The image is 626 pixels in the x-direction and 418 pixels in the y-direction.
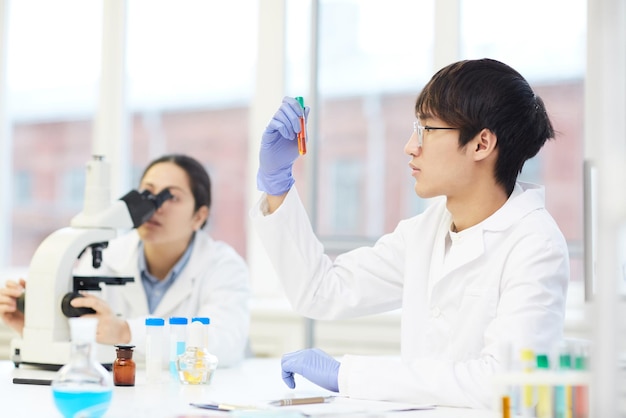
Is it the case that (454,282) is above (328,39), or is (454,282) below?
below

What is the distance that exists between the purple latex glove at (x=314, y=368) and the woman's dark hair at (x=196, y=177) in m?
1.05

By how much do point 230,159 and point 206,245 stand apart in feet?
6.20

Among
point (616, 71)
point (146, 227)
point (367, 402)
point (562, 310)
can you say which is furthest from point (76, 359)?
point (146, 227)

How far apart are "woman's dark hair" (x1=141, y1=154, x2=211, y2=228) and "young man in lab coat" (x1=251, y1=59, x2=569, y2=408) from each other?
2.01 ft

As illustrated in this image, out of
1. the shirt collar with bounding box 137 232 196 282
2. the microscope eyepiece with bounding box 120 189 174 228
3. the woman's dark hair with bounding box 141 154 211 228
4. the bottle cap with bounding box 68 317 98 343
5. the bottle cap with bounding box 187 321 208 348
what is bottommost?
the bottle cap with bounding box 187 321 208 348

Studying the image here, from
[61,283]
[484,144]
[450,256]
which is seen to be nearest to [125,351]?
[61,283]

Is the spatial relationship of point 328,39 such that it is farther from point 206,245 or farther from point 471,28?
point 206,245

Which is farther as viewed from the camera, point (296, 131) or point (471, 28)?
point (471, 28)

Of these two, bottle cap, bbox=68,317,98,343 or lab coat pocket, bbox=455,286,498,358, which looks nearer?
bottle cap, bbox=68,317,98,343

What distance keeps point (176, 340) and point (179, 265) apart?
75cm

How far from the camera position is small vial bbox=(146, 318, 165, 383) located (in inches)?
74.7

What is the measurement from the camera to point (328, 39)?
3.80 meters

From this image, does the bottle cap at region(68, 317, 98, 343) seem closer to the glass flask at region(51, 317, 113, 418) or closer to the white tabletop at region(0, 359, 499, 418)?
the glass flask at region(51, 317, 113, 418)

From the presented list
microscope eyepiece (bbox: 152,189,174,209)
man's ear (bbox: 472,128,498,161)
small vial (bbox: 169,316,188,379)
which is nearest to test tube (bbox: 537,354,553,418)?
man's ear (bbox: 472,128,498,161)
